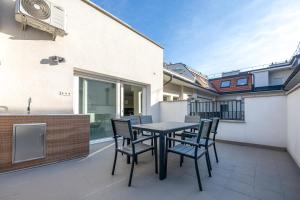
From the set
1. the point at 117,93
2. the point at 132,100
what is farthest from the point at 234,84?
the point at 117,93

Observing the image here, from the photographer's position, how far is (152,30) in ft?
21.7

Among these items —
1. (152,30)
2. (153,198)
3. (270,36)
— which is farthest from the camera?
(152,30)

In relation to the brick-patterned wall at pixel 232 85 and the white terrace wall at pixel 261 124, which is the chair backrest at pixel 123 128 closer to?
the white terrace wall at pixel 261 124

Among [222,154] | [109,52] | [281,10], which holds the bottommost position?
[222,154]

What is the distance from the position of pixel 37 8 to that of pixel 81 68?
4.64ft

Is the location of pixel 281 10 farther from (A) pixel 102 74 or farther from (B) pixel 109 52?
(A) pixel 102 74

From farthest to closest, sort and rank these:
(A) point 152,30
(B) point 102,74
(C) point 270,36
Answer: (A) point 152,30, (C) point 270,36, (B) point 102,74

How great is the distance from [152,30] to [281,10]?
4.30 m

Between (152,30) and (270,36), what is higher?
(152,30)

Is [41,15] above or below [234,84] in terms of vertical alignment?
below

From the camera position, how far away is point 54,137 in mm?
2863

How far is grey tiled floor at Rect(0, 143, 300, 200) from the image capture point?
70.7 inches


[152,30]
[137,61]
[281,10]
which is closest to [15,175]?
[137,61]

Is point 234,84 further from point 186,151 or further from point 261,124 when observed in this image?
point 186,151
